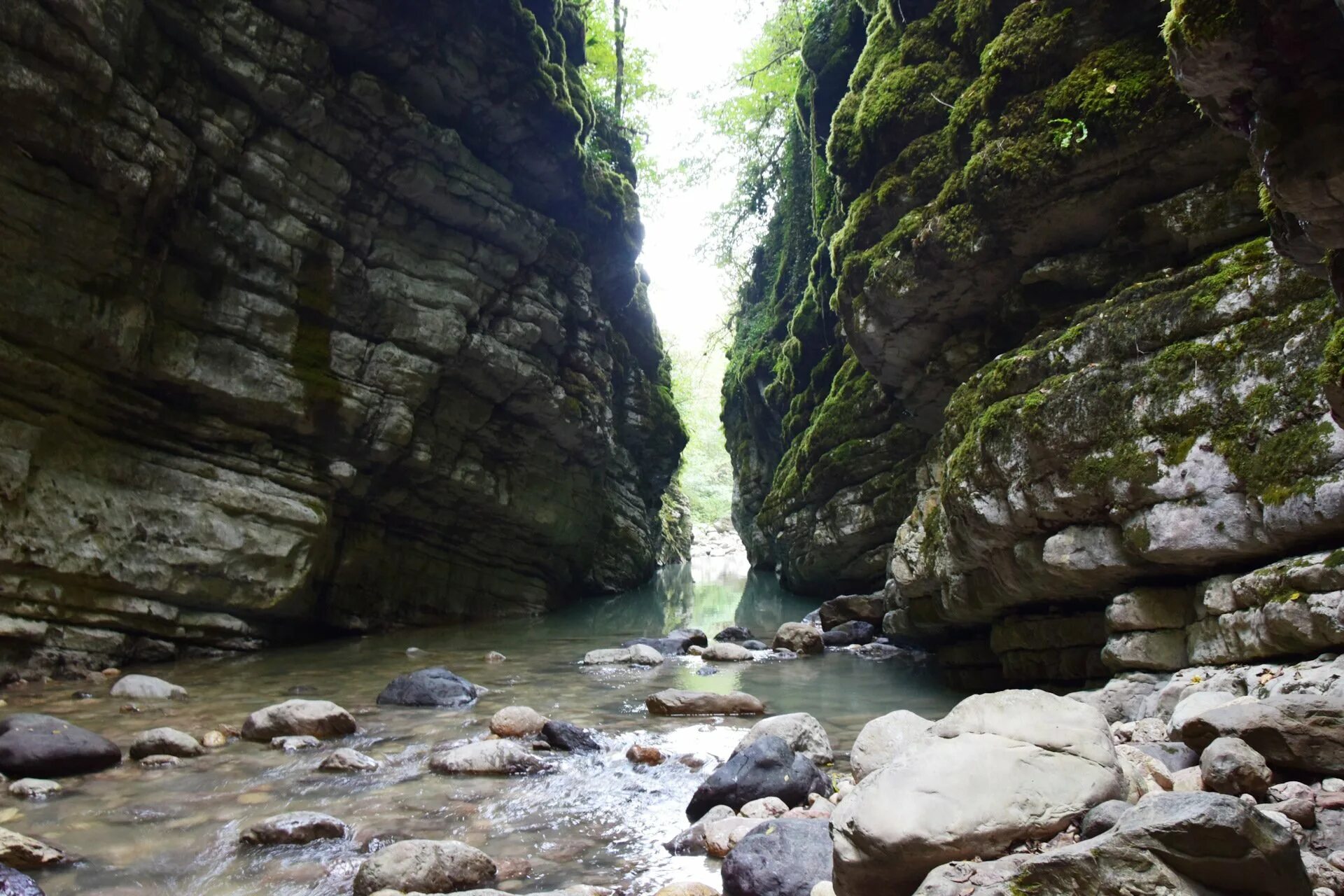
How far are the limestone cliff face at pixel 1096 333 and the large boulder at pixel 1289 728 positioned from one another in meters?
1.48

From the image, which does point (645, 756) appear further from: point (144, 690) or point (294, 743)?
point (144, 690)

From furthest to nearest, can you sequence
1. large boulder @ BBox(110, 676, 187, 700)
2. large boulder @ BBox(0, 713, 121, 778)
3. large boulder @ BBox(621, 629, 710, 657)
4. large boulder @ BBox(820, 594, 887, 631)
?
1. large boulder @ BBox(820, 594, 887, 631)
2. large boulder @ BBox(621, 629, 710, 657)
3. large boulder @ BBox(110, 676, 187, 700)
4. large boulder @ BBox(0, 713, 121, 778)

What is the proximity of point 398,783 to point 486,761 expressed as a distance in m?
0.65

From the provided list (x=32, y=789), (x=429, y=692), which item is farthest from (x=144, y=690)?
(x=32, y=789)

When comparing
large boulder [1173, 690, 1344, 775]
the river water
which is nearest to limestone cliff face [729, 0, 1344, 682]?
large boulder [1173, 690, 1344, 775]

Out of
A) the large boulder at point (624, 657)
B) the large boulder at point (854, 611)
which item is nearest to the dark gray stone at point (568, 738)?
the large boulder at point (624, 657)

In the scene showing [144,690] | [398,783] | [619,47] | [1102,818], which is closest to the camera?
[1102,818]

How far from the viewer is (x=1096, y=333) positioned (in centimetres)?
→ 718

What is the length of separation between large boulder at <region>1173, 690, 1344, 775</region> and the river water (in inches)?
105

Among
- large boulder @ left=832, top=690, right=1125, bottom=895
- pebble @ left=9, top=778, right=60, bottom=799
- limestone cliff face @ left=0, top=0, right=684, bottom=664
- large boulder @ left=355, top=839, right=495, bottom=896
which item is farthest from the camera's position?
limestone cliff face @ left=0, top=0, right=684, bottom=664

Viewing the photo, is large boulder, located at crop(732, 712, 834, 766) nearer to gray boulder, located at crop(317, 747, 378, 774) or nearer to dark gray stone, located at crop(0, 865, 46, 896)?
gray boulder, located at crop(317, 747, 378, 774)

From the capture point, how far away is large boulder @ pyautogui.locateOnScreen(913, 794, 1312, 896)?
206cm

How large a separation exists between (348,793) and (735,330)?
26624 millimetres

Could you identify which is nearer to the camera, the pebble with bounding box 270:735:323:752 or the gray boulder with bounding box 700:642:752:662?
the pebble with bounding box 270:735:323:752
